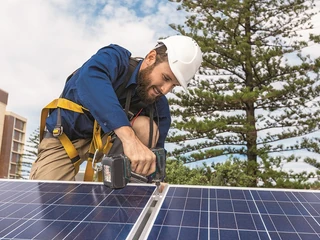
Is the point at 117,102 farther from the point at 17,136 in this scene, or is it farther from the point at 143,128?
the point at 17,136

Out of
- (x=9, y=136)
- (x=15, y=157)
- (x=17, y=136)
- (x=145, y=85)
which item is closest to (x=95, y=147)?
(x=145, y=85)

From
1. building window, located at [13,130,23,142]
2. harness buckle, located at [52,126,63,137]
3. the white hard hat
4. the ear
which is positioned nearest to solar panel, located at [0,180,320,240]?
harness buckle, located at [52,126,63,137]

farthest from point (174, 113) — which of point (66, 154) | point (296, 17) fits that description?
point (66, 154)

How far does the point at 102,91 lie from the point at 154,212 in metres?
0.88

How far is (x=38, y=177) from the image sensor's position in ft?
10.8

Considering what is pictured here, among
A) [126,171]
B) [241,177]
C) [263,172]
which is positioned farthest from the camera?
[263,172]

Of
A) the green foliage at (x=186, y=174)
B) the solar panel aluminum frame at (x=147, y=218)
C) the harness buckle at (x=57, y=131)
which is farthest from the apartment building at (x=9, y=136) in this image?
the solar panel aluminum frame at (x=147, y=218)

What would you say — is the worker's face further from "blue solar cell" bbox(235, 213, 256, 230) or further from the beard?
"blue solar cell" bbox(235, 213, 256, 230)

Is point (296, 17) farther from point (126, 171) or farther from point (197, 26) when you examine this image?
point (126, 171)

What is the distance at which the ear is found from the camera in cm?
293

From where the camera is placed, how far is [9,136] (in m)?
37.8

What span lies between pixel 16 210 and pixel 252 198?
4.55ft

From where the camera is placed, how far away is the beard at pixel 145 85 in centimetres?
288

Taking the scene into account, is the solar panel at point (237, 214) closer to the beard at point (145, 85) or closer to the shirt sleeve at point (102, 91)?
the shirt sleeve at point (102, 91)
